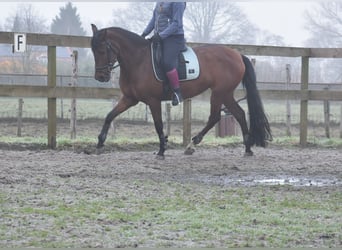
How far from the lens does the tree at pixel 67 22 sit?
4450cm

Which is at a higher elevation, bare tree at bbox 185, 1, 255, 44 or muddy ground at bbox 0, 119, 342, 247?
bare tree at bbox 185, 1, 255, 44

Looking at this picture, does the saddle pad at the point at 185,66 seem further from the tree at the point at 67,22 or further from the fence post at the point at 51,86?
the tree at the point at 67,22

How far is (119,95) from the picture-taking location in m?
10.4

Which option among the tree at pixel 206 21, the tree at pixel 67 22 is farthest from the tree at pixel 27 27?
the tree at pixel 67 22

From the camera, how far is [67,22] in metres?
45.5

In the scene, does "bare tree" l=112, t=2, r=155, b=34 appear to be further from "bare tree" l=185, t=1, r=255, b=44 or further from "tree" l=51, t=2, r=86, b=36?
"tree" l=51, t=2, r=86, b=36

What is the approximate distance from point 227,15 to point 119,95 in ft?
54.3

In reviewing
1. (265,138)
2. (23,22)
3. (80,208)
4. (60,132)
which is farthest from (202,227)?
(23,22)

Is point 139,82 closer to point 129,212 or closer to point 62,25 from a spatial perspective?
point 129,212

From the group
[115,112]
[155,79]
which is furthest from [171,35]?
[115,112]

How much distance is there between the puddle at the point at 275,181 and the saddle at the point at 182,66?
204 centimetres

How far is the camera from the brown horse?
911 centimetres

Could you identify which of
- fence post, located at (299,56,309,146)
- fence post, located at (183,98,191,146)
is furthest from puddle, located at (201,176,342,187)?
fence post, located at (299,56,309,146)

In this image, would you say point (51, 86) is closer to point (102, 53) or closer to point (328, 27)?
point (102, 53)
